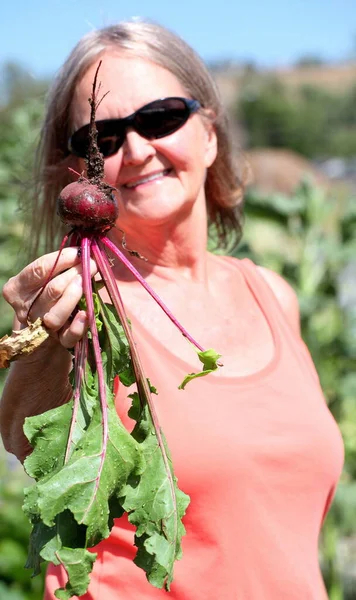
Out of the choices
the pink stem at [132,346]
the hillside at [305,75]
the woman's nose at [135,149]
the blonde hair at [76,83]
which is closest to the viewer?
the pink stem at [132,346]

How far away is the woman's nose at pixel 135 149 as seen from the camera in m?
1.91

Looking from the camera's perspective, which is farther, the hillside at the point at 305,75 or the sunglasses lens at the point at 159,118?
the hillside at the point at 305,75

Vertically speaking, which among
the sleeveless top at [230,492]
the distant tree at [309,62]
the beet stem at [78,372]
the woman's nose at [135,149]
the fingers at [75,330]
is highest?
the woman's nose at [135,149]

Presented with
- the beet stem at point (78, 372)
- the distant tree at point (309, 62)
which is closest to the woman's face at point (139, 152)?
the beet stem at point (78, 372)

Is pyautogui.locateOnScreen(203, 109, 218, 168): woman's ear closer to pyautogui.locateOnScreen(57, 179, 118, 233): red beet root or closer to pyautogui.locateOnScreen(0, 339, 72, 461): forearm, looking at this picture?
pyautogui.locateOnScreen(57, 179, 118, 233): red beet root

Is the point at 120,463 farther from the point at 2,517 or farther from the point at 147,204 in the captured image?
the point at 2,517

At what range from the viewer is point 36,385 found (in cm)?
161

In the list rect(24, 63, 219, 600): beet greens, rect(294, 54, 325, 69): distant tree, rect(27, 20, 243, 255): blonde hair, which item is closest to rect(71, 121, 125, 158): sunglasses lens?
rect(27, 20, 243, 255): blonde hair

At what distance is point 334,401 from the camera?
15.6ft

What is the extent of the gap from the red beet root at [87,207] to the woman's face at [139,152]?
15.8 inches

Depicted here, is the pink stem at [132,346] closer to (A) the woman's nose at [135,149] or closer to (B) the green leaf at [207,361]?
(B) the green leaf at [207,361]

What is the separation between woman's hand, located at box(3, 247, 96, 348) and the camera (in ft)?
4.65

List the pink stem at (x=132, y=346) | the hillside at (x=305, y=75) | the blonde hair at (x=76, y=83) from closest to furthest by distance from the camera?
the pink stem at (x=132, y=346) < the blonde hair at (x=76, y=83) < the hillside at (x=305, y=75)

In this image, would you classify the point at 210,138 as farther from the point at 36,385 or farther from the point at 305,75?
the point at 305,75
